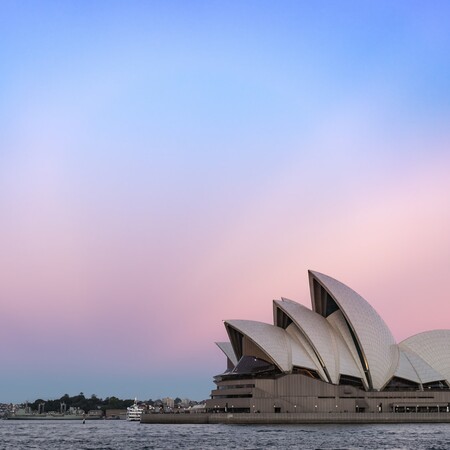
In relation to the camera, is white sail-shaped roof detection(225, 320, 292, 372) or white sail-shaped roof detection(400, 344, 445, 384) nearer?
white sail-shaped roof detection(225, 320, 292, 372)

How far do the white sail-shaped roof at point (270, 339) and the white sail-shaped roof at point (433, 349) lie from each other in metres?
17.0

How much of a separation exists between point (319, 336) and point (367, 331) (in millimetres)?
6181

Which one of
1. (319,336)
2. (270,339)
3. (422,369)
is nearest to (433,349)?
(422,369)

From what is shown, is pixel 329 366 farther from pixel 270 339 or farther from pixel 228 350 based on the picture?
pixel 228 350

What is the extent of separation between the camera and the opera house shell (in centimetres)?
9962

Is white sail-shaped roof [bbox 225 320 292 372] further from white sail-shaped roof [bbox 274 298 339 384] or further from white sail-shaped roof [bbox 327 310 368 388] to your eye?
white sail-shaped roof [bbox 327 310 368 388]

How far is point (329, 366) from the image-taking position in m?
100

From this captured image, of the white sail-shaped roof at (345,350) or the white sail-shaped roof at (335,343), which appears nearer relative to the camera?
the white sail-shaped roof at (335,343)

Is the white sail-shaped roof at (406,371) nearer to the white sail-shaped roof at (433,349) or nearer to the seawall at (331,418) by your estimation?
the white sail-shaped roof at (433,349)

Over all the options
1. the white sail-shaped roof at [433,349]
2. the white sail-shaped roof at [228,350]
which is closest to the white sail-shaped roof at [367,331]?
the white sail-shaped roof at [433,349]

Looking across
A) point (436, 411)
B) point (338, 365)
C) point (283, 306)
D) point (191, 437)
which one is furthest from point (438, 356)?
point (191, 437)

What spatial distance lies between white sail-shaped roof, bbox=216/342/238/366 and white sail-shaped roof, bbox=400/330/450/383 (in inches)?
997

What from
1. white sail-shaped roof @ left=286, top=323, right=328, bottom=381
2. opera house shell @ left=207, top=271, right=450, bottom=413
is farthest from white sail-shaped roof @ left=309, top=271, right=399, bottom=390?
white sail-shaped roof @ left=286, top=323, right=328, bottom=381

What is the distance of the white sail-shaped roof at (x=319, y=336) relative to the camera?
329 ft
